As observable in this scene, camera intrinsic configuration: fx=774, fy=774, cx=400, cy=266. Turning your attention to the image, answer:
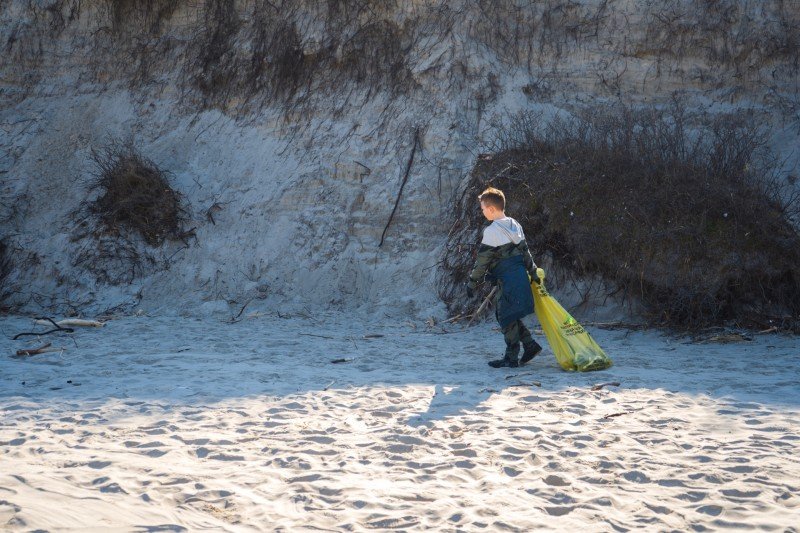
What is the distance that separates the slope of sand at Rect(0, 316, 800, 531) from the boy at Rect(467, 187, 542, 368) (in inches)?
21.0

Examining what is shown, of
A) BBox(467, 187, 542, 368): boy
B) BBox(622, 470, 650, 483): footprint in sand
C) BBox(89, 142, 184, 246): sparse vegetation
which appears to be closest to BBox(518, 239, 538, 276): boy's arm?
BBox(467, 187, 542, 368): boy

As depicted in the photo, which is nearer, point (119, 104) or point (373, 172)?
point (373, 172)

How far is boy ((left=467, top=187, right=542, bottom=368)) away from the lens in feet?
22.2

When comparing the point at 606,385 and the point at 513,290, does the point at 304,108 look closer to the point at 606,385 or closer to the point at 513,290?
the point at 513,290

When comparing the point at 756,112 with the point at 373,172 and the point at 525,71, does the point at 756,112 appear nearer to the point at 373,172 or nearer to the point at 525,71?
the point at 525,71

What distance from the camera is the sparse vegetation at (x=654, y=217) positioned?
8844 millimetres

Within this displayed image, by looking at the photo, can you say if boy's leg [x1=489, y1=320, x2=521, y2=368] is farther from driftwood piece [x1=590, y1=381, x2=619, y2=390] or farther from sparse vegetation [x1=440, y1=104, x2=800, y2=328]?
sparse vegetation [x1=440, y1=104, x2=800, y2=328]

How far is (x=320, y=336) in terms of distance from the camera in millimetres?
8891

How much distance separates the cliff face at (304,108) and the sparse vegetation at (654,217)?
0.92 metres

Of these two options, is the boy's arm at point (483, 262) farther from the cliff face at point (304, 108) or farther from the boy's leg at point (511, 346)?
the cliff face at point (304, 108)

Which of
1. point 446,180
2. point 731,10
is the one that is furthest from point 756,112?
point 446,180

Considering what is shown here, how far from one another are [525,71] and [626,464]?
366 inches

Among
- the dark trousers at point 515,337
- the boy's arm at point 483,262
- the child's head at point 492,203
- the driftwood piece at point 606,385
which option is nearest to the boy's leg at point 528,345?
the dark trousers at point 515,337

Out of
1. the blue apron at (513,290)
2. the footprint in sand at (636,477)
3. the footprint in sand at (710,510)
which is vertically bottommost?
the footprint in sand at (710,510)
